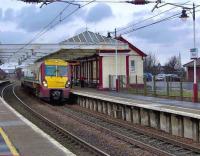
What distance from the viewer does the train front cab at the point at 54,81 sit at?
3719 cm

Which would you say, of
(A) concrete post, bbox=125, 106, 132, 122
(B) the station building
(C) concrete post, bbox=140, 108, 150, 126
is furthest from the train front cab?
(C) concrete post, bbox=140, 108, 150, 126

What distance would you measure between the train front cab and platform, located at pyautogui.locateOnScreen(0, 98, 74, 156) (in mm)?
17223

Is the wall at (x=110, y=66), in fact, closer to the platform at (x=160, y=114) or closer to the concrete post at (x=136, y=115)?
the platform at (x=160, y=114)

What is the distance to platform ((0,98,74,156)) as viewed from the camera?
12.8m

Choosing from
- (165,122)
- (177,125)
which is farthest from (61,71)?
(177,125)

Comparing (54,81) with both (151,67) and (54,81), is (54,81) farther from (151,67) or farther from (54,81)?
(151,67)

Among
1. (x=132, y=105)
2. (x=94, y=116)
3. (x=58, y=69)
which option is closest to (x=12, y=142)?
(x=132, y=105)

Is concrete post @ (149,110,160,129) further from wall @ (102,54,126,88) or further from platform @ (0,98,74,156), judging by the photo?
wall @ (102,54,126,88)

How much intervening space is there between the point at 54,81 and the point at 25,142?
2299 cm

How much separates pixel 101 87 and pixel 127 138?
28244mm

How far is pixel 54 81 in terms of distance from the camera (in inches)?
1474

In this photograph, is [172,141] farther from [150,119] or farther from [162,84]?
[162,84]

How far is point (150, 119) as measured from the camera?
22.4m

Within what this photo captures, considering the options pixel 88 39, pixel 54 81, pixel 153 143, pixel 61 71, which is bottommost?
pixel 153 143
